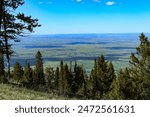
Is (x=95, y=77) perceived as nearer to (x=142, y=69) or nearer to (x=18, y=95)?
(x=142, y=69)

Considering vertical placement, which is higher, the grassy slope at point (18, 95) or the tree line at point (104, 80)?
the grassy slope at point (18, 95)

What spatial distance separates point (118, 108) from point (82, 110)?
125cm

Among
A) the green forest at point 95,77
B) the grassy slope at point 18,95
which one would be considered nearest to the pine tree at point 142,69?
the green forest at point 95,77

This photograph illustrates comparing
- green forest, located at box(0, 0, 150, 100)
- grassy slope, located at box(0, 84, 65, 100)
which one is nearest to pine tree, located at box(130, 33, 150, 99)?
green forest, located at box(0, 0, 150, 100)

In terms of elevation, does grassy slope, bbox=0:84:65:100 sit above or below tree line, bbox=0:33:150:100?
above

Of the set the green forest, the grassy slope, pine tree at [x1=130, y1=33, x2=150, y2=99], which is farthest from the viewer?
pine tree at [x1=130, y1=33, x2=150, y2=99]

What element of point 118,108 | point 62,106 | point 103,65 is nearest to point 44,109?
Answer: point 62,106

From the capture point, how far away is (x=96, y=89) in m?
77.8

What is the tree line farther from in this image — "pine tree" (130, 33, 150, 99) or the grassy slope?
the grassy slope

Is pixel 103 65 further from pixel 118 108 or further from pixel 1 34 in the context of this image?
pixel 118 108

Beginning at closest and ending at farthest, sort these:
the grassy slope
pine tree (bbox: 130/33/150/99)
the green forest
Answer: the grassy slope → the green forest → pine tree (bbox: 130/33/150/99)

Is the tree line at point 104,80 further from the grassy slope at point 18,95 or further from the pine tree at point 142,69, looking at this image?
the grassy slope at point 18,95

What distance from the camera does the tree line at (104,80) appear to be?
1536 inches

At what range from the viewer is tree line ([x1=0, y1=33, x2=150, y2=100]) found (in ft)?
128
